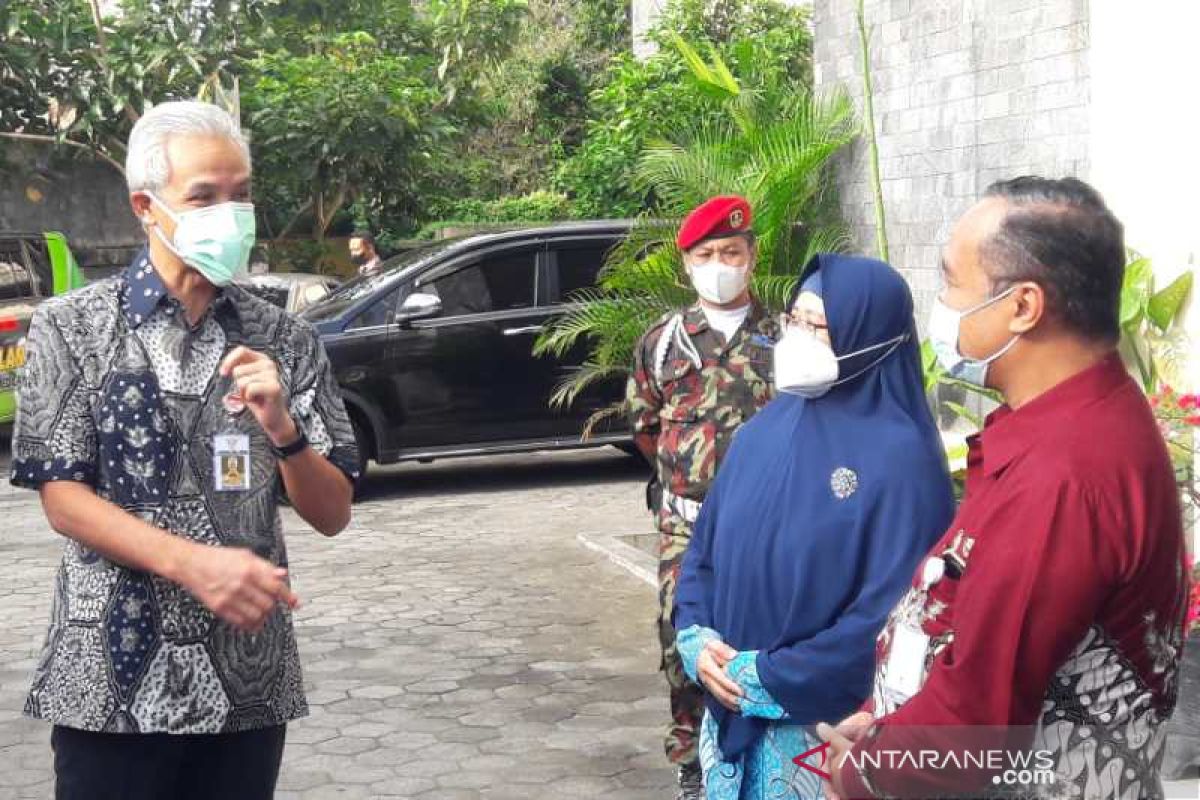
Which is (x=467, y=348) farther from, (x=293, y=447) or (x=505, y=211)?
(x=505, y=211)

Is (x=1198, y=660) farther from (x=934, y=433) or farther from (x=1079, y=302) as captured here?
(x=1079, y=302)

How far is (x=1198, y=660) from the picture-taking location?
519 cm

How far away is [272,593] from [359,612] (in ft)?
17.6

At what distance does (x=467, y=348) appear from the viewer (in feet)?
37.0

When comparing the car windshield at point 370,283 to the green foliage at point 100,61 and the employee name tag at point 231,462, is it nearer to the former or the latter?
the employee name tag at point 231,462

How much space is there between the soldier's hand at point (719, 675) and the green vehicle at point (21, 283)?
10.6m

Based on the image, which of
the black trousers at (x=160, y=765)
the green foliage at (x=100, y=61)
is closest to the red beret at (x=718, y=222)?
the black trousers at (x=160, y=765)

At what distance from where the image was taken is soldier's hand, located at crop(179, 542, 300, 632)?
8.91ft

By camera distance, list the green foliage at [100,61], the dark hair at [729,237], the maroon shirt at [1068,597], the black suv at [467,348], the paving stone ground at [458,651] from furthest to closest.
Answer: the green foliage at [100,61]
the black suv at [467,348]
the paving stone ground at [458,651]
the dark hair at [729,237]
the maroon shirt at [1068,597]

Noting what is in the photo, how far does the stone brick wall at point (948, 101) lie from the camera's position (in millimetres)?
7914

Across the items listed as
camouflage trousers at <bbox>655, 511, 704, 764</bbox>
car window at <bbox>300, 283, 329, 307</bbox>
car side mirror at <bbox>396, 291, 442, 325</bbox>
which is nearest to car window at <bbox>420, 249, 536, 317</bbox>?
car side mirror at <bbox>396, 291, 442, 325</bbox>

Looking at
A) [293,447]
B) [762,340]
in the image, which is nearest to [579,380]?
[762,340]

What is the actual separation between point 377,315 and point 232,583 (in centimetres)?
863

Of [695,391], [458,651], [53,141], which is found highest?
[53,141]
